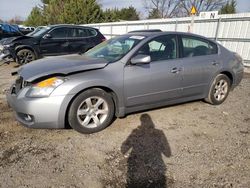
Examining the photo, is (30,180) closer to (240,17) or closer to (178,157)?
(178,157)

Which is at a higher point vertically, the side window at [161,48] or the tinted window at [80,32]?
the side window at [161,48]

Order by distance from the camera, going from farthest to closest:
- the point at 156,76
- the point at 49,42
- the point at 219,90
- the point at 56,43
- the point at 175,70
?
the point at 56,43, the point at 49,42, the point at 219,90, the point at 175,70, the point at 156,76

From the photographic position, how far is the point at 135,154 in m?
3.13

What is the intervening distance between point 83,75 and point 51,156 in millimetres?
1217

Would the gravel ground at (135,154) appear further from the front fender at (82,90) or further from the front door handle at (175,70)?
the front door handle at (175,70)

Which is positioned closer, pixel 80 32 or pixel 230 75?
pixel 230 75

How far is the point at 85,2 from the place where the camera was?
29.0m

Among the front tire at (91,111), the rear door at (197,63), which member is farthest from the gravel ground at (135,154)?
the rear door at (197,63)

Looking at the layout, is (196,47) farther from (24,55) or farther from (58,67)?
(24,55)

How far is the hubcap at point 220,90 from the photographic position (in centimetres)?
497

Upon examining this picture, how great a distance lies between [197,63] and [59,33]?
22.0ft

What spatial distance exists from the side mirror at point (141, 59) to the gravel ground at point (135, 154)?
1068mm

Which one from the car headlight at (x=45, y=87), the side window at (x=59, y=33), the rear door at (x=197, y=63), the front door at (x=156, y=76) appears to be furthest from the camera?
the side window at (x=59, y=33)

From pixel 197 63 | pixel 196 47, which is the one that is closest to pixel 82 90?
pixel 197 63
